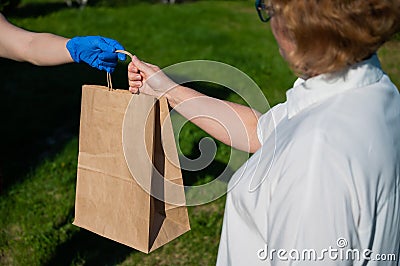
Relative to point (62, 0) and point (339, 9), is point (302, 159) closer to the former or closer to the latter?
point (339, 9)

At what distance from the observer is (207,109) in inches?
71.3

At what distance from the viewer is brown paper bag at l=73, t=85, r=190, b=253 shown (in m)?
1.70

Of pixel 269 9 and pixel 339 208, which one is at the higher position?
pixel 269 9

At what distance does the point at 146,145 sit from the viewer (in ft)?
5.57

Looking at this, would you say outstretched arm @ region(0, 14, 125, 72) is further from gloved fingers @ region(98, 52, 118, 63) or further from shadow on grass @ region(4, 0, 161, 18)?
shadow on grass @ region(4, 0, 161, 18)

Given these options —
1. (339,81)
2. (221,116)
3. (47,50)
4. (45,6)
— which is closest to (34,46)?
(47,50)

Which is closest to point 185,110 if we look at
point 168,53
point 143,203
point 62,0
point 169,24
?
point 143,203

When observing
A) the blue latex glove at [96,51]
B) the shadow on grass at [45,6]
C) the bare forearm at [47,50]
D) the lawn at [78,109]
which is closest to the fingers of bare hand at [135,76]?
the blue latex glove at [96,51]

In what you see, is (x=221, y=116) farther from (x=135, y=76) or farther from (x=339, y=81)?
(x=339, y=81)

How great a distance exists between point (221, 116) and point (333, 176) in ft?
2.44

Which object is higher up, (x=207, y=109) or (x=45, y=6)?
(x=207, y=109)

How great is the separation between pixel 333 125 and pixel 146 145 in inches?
28.6

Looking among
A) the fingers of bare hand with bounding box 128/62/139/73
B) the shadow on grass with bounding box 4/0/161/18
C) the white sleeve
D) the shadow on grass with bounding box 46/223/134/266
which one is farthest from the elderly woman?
the shadow on grass with bounding box 4/0/161/18

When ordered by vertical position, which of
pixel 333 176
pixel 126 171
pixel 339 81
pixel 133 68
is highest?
pixel 339 81
